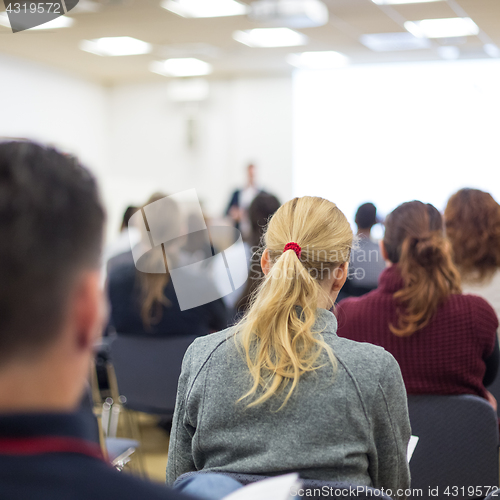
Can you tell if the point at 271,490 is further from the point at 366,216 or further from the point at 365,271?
the point at 366,216

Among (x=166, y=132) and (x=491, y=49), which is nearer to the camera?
(x=491, y=49)

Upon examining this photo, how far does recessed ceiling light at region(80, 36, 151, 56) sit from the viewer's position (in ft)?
21.3

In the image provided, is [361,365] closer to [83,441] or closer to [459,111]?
[83,441]

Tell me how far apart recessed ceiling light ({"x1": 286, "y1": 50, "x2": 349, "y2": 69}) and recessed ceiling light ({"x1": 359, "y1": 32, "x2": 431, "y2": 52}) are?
21.7 inches

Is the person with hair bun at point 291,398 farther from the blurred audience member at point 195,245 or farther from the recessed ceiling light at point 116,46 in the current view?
the recessed ceiling light at point 116,46

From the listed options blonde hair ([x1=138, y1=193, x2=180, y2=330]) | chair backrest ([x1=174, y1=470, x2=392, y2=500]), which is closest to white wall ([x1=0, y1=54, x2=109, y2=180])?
blonde hair ([x1=138, y1=193, x2=180, y2=330])

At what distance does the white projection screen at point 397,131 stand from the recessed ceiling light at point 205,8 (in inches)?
118

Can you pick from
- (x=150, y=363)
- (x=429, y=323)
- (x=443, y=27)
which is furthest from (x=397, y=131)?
(x=429, y=323)

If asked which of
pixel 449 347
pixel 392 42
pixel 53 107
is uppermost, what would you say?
pixel 392 42

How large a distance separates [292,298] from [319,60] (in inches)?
272

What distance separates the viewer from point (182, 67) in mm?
7906

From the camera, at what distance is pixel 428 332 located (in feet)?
5.79

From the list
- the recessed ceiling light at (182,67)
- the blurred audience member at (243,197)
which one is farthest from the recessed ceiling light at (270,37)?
the blurred audience member at (243,197)

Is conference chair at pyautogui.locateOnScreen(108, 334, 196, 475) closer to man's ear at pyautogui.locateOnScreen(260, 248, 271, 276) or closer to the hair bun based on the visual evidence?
the hair bun
